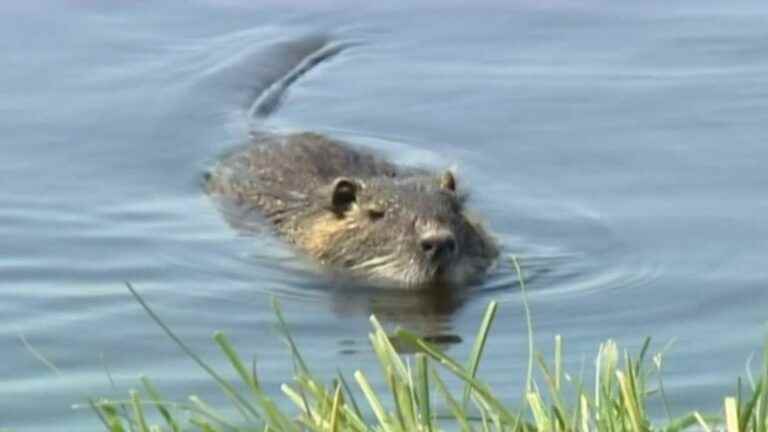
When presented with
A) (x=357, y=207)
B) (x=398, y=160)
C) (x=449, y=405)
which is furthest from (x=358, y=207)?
(x=449, y=405)

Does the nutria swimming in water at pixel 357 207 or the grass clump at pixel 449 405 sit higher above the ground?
→ the grass clump at pixel 449 405

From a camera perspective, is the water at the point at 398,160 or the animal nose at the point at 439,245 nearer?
the water at the point at 398,160

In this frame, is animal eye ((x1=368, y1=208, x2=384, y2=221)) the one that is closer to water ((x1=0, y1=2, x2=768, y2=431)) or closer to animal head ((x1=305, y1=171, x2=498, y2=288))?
animal head ((x1=305, y1=171, x2=498, y2=288))

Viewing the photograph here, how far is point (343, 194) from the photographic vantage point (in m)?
9.65

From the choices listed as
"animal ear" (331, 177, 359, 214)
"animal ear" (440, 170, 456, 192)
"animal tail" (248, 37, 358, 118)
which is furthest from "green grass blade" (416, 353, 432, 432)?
"animal tail" (248, 37, 358, 118)

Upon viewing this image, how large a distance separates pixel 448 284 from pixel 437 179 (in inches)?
28.0

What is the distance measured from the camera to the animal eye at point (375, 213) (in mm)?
9438

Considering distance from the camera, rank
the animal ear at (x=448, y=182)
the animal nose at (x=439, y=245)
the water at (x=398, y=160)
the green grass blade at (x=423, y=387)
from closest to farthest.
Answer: the green grass blade at (x=423, y=387) → the water at (x=398, y=160) → the animal nose at (x=439, y=245) → the animal ear at (x=448, y=182)

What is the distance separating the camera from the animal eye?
31.0ft

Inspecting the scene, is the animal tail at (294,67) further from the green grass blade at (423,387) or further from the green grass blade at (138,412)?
the green grass blade at (423,387)

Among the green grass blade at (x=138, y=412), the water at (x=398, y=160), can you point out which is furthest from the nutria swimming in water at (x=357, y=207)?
the green grass blade at (x=138, y=412)

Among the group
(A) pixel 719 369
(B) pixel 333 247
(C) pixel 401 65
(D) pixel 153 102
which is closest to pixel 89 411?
(A) pixel 719 369

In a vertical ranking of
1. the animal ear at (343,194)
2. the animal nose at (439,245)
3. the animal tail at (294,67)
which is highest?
the animal tail at (294,67)

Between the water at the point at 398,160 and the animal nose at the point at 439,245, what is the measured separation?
20cm
